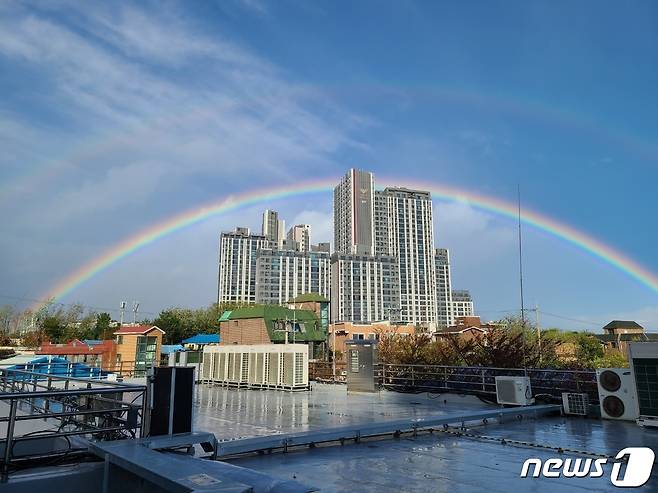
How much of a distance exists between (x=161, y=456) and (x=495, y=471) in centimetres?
382

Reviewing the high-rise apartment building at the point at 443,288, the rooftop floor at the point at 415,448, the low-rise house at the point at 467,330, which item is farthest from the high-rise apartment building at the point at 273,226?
the rooftop floor at the point at 415,448

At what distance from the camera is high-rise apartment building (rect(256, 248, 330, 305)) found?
5236 inches

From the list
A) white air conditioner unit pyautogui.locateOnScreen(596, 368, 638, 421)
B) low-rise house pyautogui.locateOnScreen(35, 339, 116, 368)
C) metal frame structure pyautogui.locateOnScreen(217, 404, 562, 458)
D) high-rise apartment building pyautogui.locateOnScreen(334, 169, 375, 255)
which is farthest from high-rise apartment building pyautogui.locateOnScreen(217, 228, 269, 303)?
metal frame structure pyautogui.locateOnScreen(217, 404, 562, 458)

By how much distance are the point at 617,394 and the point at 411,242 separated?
143 meters

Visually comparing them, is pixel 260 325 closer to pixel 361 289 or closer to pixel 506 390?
pixel 506 390

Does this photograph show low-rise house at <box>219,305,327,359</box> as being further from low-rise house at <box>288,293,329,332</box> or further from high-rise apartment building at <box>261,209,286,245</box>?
high-rise apartment building at <box>261,209,286,245</box>

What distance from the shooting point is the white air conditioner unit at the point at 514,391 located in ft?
39.5

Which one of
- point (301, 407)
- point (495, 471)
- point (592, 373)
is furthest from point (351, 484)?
point (592, 373)

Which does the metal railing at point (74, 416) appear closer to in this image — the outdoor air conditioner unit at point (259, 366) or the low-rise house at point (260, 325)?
the outdoor air conditioner unit at point (259, 366)

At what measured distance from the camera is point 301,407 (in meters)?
12.3

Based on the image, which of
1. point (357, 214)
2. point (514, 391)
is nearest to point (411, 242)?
point (357, 214)

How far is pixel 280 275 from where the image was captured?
134 m

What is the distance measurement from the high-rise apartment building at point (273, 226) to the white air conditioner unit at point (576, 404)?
540ft

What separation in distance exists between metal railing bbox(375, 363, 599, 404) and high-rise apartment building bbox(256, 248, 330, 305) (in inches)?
4525
